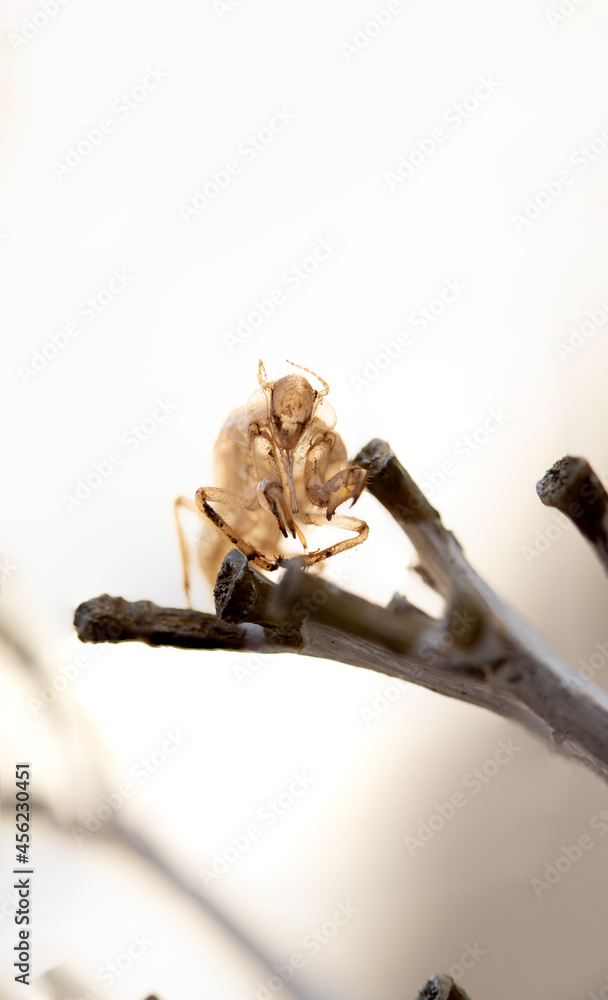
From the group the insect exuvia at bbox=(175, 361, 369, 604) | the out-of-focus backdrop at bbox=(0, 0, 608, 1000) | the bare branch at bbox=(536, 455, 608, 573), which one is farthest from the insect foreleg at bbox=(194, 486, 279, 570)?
the out-of-focus backdrop at bbox=(0, 0, 608, 1000)

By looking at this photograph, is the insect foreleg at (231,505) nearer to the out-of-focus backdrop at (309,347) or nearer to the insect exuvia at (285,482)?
the insect exuvia at (285,482)

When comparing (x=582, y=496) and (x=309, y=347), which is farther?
(x=309, y=347)

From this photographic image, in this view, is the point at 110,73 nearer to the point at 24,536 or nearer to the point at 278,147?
the point at 278,147

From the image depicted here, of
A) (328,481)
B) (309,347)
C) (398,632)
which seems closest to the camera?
(398,632)

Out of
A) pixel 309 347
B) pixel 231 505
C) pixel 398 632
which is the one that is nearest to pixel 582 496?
pixel 398 632

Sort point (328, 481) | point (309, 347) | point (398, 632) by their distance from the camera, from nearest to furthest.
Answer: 1. point (398, 632)
2. point (328, 481)
3. point (309, 347)

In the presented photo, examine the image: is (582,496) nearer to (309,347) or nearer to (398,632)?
(398,632)

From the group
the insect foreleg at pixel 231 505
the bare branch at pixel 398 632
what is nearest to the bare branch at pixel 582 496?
the bare branch at pixel 398 632
